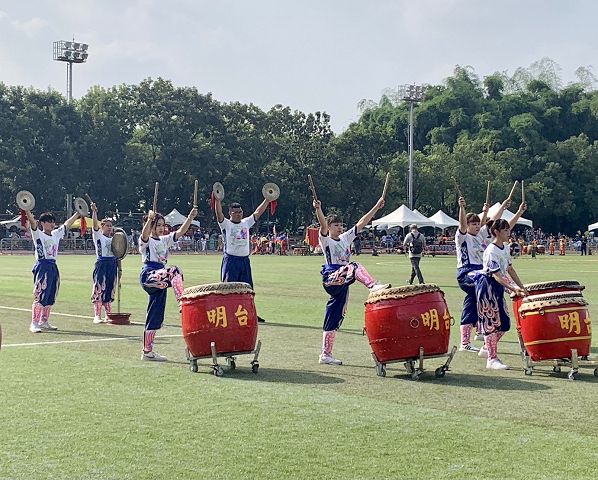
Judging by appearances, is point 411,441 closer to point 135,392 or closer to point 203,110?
point 135,392

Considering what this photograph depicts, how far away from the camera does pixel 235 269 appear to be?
52.0ft

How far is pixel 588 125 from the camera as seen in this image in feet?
269

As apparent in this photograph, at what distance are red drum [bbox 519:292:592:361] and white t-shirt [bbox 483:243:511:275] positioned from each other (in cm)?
65

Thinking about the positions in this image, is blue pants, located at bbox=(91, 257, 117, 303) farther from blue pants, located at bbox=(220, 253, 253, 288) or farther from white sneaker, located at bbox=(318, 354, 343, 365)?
white sneaker, located at bbox=(318, 354, 343, 365)

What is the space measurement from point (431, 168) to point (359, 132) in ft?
19.1

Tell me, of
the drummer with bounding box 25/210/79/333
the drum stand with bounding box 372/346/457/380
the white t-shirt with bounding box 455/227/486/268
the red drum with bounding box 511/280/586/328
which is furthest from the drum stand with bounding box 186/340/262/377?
the drummer with bounding box 25/210/79/333

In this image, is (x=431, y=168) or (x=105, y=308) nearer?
(x=105, y=308)

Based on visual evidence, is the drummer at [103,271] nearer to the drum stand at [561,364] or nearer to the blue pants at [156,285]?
the blue pants at [156,285]

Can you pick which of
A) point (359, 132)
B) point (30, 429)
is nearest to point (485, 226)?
point (30, 429)

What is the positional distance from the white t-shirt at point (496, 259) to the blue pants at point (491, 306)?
0.71ft

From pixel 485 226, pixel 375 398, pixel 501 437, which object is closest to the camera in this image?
pixel 501 437

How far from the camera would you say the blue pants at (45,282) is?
15.6 m

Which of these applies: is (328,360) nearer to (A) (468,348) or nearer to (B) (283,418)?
(A) (468,348)

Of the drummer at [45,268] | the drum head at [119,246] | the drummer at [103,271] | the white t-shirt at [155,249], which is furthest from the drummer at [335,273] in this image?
the drummer at [103,271]
